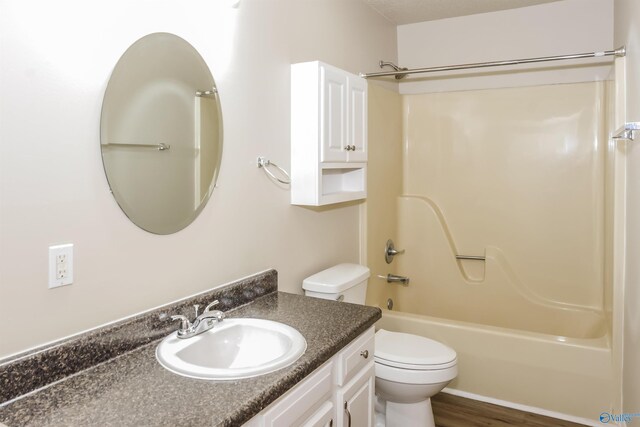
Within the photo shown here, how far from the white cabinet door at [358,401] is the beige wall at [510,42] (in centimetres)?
242

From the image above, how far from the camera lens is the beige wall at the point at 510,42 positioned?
308 cm

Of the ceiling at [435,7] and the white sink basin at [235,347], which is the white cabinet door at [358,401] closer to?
the white sink basin at [235,347]

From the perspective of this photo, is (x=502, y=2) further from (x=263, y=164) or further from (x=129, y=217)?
(x=129, y=217)

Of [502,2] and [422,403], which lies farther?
[502,2]

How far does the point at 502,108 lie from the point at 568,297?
1.38 meters

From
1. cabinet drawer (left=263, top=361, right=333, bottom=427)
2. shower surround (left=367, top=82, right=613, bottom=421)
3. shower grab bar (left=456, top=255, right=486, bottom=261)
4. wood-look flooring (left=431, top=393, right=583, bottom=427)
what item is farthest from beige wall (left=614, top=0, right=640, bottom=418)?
cabinet drawer (left=263, top=361, right=333, bottom=427)

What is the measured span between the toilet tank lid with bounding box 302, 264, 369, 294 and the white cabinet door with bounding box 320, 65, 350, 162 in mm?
573

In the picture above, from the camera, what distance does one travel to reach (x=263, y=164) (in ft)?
6.66

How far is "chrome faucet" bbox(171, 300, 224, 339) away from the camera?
1.49 metres

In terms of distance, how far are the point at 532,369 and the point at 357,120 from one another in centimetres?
166

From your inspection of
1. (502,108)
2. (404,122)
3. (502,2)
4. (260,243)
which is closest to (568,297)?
(502,108)

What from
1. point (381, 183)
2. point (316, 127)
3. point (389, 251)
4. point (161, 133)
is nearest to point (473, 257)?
point (389, 251)

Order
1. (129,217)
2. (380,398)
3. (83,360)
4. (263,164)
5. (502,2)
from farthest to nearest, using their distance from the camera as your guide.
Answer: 1. (502,2)
2. (380,398)
3. (263,164)
4. (129,217)
5. (83,360)

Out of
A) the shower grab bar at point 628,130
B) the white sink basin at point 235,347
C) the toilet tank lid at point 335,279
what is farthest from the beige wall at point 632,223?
the white sink basin at point 235,347
